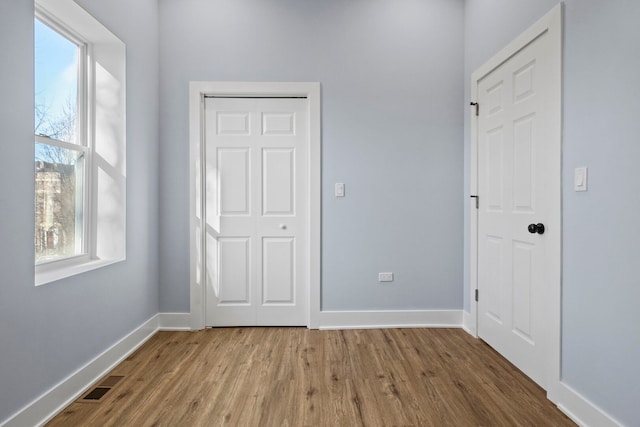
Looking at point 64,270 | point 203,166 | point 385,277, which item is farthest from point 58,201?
point 385,277

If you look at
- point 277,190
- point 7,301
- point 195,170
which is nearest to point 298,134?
point 277,190

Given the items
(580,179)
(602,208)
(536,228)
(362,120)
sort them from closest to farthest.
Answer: (602,208) < (580,179) < (536,228) < (362,120)

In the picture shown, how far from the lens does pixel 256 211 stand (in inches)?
130

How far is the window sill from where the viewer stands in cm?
191

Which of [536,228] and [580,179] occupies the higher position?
[580,179]

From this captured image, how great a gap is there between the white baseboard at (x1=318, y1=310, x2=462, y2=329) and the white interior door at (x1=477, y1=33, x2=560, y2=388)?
1.10 ft

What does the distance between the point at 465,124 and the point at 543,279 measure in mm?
1567

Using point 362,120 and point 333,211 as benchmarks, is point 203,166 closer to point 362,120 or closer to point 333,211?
point 333,211

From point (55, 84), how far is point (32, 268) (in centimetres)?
119

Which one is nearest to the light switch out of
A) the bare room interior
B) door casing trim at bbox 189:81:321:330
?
the bare room interior

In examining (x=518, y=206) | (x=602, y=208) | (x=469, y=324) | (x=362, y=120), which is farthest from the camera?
(x=362, y=120)

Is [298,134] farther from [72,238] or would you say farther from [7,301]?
[7,301]

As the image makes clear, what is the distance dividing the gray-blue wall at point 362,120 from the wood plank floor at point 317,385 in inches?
21.4

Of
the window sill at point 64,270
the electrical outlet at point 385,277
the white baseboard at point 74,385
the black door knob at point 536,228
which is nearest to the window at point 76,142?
the window sill at point 64,270
